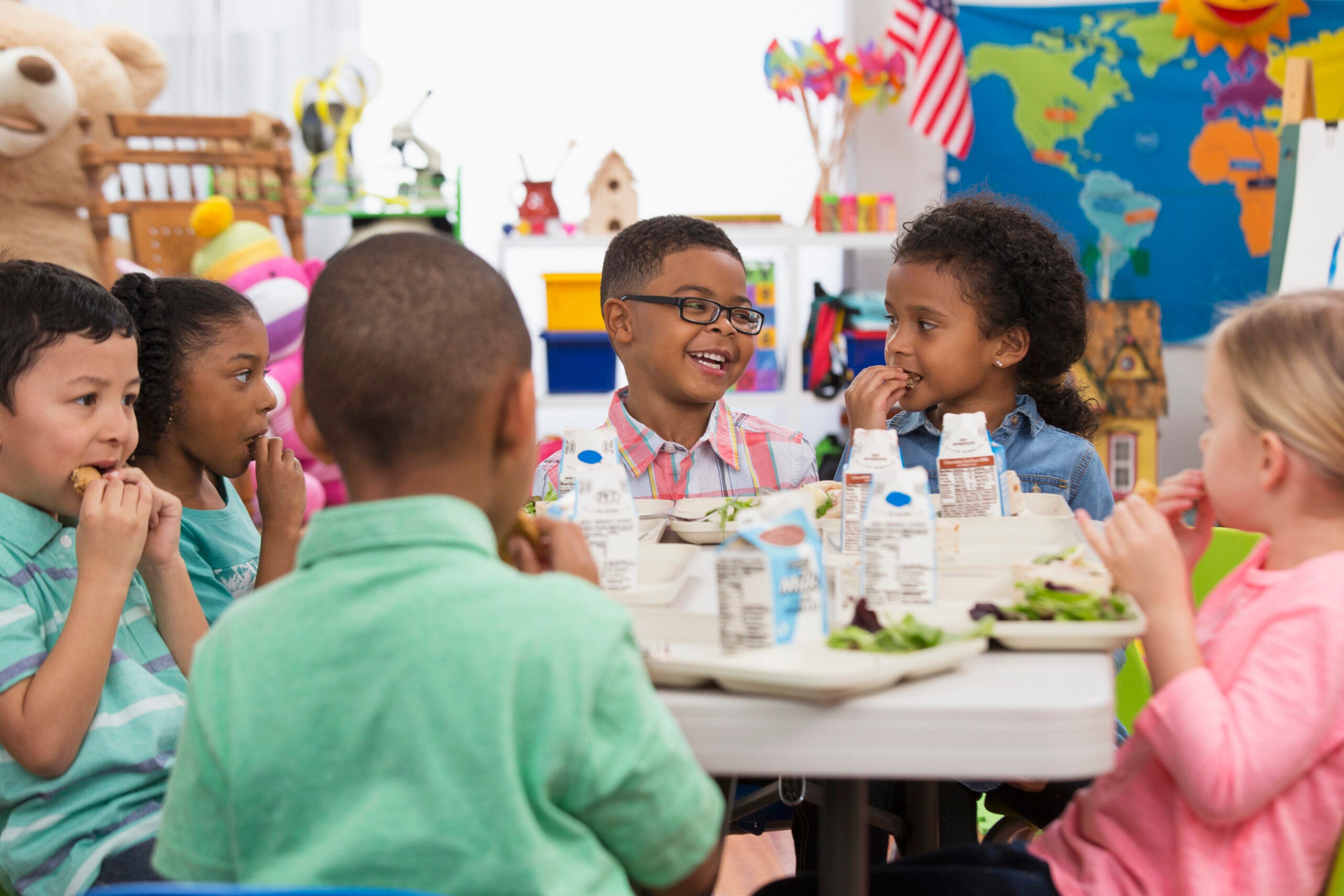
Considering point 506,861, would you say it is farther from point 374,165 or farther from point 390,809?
point 374,165

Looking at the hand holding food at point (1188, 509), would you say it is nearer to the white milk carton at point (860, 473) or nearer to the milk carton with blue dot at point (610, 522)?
the white milk carton at point (860, 473)

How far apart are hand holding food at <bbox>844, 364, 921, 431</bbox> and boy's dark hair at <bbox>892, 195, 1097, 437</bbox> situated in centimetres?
19

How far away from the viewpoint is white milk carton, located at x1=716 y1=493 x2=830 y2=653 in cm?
93

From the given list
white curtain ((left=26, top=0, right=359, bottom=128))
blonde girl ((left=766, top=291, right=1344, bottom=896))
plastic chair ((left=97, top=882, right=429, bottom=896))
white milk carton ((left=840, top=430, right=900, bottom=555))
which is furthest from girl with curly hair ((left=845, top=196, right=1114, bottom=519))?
white curtain ((left=26, top=0, right=359, bottom=128))

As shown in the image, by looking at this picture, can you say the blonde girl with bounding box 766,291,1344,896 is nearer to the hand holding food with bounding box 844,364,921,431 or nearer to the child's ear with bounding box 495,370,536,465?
the child's ear with bounding box 495,370,536,465

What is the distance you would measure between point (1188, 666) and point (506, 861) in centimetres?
61

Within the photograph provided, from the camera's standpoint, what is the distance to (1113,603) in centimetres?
100

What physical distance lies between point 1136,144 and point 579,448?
156 inches

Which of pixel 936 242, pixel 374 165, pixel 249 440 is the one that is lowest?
pixel 249 440

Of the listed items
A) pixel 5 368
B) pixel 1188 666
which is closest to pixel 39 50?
pixel 5 368

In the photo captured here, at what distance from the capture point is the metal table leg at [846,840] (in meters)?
1.02

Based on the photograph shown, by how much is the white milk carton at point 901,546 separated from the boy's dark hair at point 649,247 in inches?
42.0

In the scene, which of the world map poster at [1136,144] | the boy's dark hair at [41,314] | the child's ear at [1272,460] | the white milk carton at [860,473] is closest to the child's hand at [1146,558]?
the child's ear at [1272,460]

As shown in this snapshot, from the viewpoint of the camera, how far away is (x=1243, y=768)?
2.99 ft
